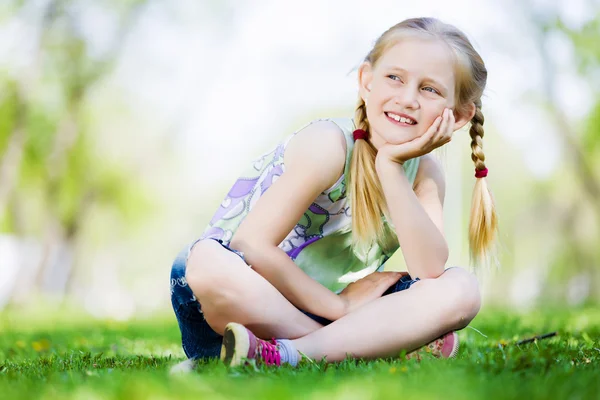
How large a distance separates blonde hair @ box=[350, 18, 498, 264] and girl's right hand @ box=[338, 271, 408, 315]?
0.51ft

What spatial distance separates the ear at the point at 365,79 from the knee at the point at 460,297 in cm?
95

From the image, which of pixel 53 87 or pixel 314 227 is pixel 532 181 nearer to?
pixel 53 87

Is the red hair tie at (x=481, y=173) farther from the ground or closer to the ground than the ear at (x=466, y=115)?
closer to the ground

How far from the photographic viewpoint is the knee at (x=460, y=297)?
Answer: 297 cm

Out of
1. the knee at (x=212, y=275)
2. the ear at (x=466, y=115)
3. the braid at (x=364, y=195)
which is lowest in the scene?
the knee at (x=212, y=275)

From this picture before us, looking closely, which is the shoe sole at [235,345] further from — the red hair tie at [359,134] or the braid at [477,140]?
the braid at [477,140]

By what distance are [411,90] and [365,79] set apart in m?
0.34

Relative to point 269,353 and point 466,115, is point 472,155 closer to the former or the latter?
point 466,115

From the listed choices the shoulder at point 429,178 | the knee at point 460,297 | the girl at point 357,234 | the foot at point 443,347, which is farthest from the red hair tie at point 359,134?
the foot at point 443,347

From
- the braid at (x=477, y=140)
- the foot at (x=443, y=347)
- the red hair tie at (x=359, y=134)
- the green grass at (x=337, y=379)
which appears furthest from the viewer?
the braid at (x=477, y=140)

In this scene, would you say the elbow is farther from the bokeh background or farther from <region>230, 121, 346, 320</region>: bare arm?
the bokeh background

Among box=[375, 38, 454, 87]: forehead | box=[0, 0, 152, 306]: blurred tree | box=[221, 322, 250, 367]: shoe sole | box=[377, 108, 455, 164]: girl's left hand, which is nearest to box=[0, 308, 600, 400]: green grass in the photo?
box=[221, 322, 250, 367]: shoe sole

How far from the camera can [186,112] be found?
20859mm

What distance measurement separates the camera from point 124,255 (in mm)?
40156
